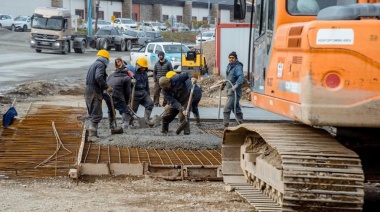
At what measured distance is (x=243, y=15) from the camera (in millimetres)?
10000

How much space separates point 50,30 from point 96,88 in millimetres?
35731

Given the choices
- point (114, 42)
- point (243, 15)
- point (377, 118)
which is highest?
point (243, 15)

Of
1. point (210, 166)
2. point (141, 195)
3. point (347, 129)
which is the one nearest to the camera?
point (347, 129)

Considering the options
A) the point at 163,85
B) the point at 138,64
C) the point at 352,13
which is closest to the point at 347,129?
the point at 352,13

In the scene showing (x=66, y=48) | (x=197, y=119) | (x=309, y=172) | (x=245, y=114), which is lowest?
(x=66, y=48)

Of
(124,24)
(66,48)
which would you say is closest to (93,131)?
(66,48)

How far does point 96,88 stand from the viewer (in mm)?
15594

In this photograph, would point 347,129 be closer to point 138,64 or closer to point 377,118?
point 377,118

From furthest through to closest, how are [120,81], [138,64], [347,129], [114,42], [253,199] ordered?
[114,42]
[138,64]
[120,81]
[253,199]
[347,129]

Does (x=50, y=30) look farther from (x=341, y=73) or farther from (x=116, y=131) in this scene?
(x=341, y=73)

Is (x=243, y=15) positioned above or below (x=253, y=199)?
above

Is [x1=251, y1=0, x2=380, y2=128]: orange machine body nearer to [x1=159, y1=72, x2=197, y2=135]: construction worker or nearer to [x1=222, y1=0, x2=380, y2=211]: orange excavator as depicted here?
[x1=222, y1=0, x2=380, y2=211]: orange excavator

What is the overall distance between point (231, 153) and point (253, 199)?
4.44 ft

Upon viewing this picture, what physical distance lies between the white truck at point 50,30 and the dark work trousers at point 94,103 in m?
35.5
